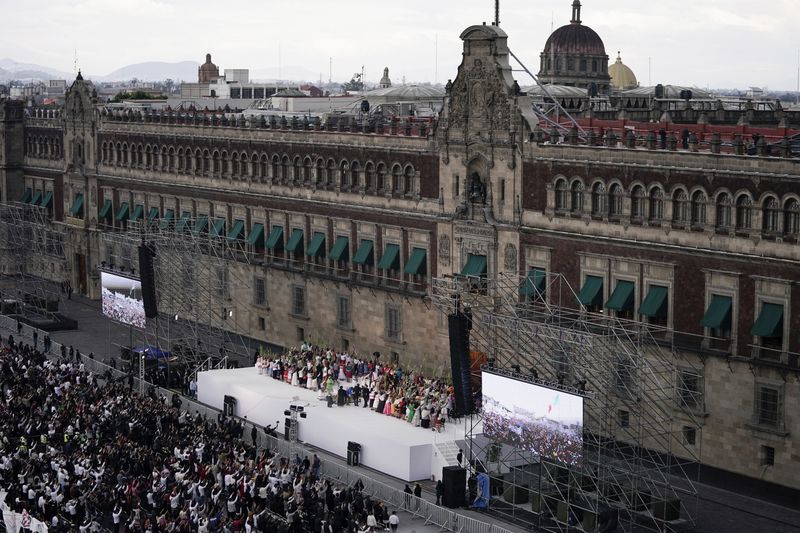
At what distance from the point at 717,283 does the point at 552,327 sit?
925 cm

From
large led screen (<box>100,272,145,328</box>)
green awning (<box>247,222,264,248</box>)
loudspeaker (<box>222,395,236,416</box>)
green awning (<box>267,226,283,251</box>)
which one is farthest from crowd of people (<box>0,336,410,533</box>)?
green awning (<box>247,222,264,248</box>)

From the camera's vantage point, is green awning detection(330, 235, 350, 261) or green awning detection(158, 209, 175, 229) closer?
green awning detection(330, 235, 350, 261)

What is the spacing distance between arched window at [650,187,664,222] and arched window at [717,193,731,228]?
303 centimetres

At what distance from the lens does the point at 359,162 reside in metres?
77.6

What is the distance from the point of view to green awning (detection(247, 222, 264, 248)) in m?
85.8

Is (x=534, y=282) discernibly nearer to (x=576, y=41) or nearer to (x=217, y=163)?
(x=217, y=163)

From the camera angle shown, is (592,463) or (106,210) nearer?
(592,463)

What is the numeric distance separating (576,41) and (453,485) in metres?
83.0

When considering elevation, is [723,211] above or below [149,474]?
above

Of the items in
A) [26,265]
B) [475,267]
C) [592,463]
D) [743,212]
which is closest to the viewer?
[592,463]

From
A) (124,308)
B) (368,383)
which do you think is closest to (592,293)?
(368,383)

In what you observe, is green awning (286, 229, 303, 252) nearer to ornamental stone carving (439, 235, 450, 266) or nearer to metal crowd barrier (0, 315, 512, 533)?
ornamental stone carving (439, 235, 450, 266)

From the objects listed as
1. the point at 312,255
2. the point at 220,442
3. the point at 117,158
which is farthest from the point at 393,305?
the point at 117,158

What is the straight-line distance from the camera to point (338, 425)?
5947 cm
